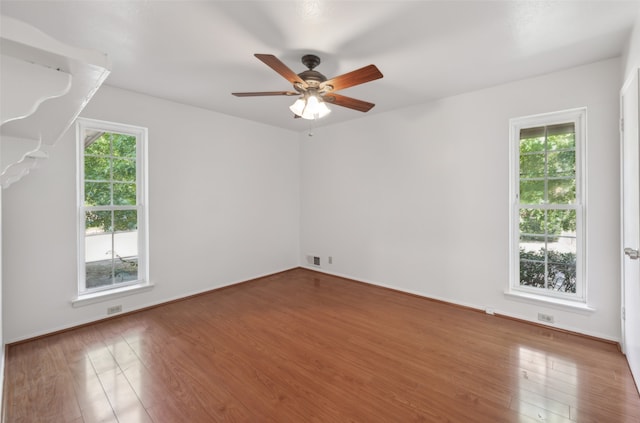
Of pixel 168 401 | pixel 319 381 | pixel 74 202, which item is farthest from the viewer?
pixel 74 202

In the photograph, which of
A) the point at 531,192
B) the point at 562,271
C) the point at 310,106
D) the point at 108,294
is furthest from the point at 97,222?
the point at 562,271

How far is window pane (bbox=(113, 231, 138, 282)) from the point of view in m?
3.33

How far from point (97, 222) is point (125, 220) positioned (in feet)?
0.88

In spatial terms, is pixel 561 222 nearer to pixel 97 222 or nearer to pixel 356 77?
pixel 356 77

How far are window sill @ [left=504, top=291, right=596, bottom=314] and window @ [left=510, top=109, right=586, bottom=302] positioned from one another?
0.15 feet

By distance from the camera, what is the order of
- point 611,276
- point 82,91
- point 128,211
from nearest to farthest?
point 82,91 < point 611,276 < point 128,211

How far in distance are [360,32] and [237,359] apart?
2.79 meters

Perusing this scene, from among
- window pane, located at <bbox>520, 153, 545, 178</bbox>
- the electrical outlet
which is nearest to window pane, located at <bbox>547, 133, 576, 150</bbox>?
window pane, located at <bbox>520, 153, 545, 178</bbox>

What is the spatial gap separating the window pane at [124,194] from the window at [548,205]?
4441 mm

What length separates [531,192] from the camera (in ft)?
10.2

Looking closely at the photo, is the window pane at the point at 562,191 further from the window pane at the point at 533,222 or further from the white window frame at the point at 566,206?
the window pane at the point at 533,222

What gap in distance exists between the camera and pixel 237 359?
2.37 meters

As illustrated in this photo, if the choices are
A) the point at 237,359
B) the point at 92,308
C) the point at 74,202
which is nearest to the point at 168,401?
the point at 237,359

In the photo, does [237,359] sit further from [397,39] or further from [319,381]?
[397,39]
